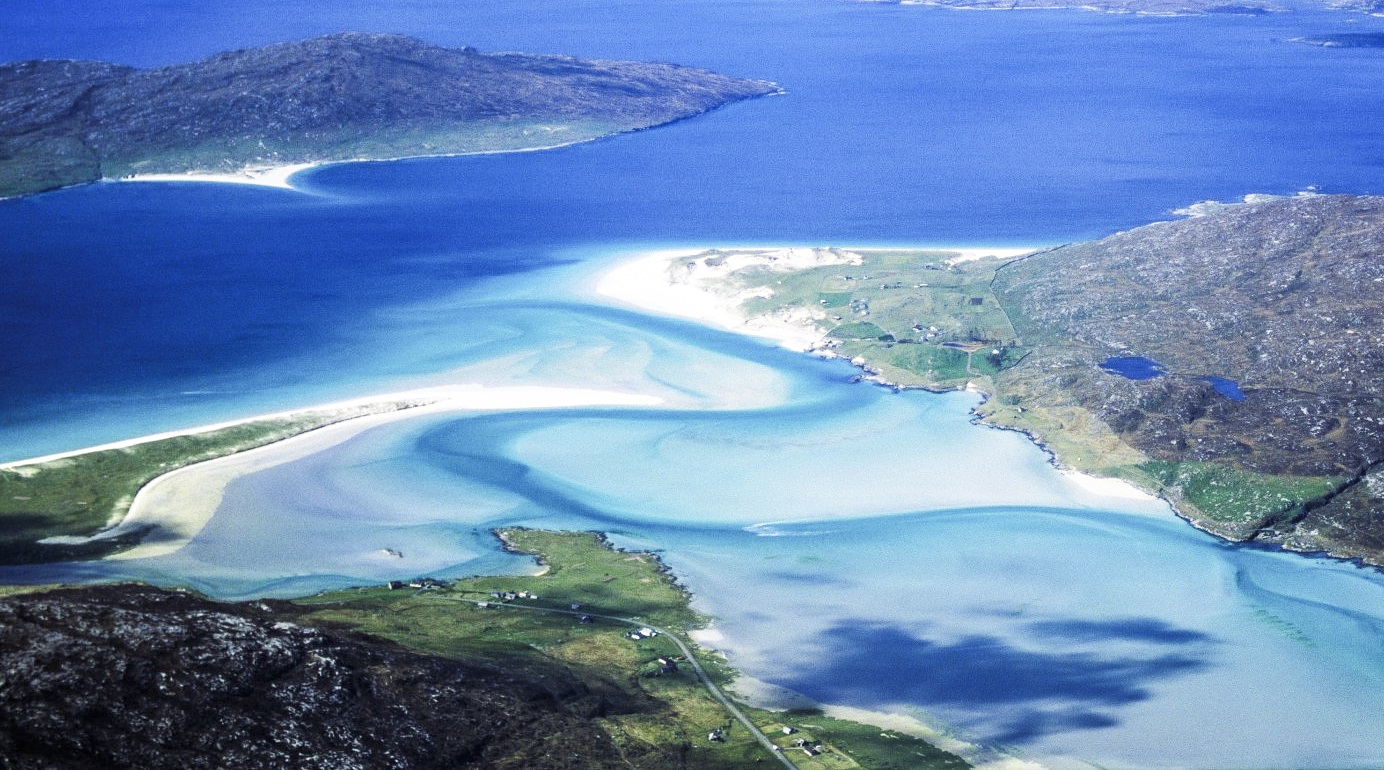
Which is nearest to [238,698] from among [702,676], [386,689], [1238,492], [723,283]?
[386,689]

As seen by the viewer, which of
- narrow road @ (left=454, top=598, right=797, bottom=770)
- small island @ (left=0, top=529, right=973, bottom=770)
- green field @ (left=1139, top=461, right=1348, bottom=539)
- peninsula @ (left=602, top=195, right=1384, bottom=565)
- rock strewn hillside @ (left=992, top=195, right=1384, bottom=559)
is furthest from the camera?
peninsula @ (left=602, top=195, right=1384, bottom=565)

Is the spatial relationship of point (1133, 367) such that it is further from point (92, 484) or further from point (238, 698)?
point (92, 484)

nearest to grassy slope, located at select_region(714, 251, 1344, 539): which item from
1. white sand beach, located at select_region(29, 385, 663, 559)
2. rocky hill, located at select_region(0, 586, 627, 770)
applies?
white sand beach, located at select_region(29, 385, 663, 559)

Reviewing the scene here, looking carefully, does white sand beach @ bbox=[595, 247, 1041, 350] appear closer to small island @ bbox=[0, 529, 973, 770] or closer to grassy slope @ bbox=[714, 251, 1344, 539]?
grassy slope @ bbox=[714, 251, 1344, 539]

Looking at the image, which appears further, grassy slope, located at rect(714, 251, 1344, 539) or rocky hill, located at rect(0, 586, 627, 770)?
grassy slope, located at rect(714, 251, 1344, 539)

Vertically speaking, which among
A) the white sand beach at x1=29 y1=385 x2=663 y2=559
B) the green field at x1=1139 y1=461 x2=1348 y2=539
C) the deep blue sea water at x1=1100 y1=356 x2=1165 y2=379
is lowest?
the green field at x1=1139 y1=461 x2=1348 y2=539
